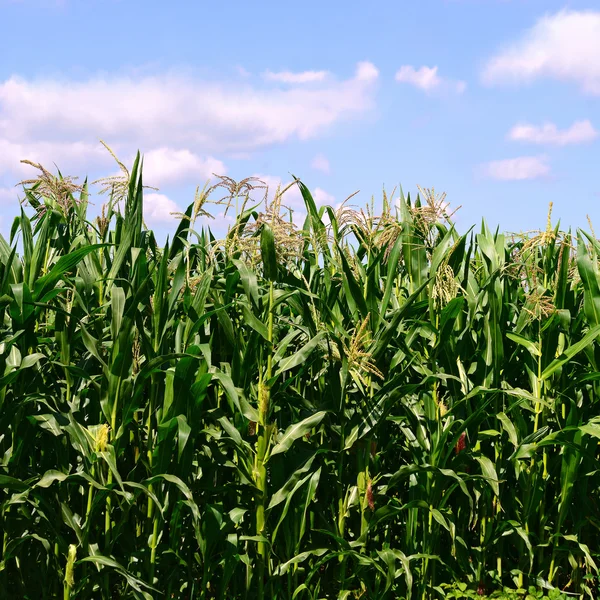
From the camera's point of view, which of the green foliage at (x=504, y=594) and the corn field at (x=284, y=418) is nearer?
the corn field at (x=284, y=418)

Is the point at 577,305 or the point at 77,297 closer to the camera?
the point at 77,297

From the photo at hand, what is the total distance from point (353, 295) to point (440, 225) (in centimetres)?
96

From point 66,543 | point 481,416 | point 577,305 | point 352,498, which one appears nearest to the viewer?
point 66,543

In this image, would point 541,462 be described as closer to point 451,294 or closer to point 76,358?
point 451,294

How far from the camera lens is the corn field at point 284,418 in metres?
3.11

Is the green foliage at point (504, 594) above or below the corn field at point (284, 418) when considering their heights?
below

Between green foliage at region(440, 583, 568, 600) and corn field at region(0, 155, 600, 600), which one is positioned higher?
corn field at region(0, 155, 600, 600)

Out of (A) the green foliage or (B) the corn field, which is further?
(A) the green foliage

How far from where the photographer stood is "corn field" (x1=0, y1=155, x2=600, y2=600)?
3.11 m

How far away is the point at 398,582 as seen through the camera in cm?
358

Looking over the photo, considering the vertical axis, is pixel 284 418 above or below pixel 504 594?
above

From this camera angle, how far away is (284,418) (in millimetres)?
3582

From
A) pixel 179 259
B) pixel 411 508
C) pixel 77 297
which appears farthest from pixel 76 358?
pixel 411 508

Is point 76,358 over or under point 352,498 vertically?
over
